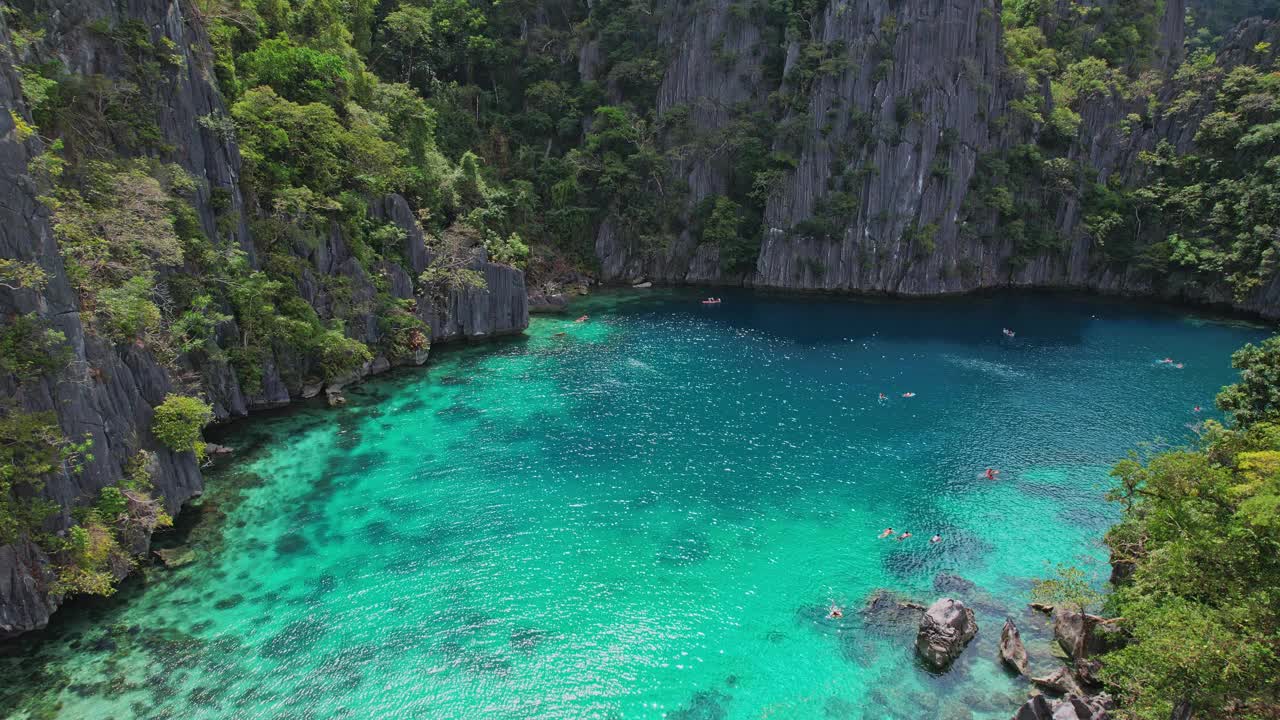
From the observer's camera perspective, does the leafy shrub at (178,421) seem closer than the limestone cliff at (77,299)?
No

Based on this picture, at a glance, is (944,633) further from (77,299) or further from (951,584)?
(77,299)

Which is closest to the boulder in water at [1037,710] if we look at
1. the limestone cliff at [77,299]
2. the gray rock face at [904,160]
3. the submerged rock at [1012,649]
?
the submerged rock at [1012,649]

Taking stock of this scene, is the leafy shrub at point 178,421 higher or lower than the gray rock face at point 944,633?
higher

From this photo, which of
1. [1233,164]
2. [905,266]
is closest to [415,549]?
[905,266]

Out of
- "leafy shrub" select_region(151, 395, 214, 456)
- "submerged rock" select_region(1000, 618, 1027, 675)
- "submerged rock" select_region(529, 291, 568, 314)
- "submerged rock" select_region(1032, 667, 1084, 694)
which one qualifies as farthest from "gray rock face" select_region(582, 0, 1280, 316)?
"submerged rock" select_region(1032, 667, 1084, 694)

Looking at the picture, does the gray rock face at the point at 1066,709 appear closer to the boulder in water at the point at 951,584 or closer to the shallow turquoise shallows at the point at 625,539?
the shallow turquoise shallows at the point at 625,539

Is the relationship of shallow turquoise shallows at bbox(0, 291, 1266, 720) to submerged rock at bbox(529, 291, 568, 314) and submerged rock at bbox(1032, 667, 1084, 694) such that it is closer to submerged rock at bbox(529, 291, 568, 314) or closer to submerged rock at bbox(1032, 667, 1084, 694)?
submerged rock at bbox(1032, 667, 1084, 694)

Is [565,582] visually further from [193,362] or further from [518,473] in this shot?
[193,362]
